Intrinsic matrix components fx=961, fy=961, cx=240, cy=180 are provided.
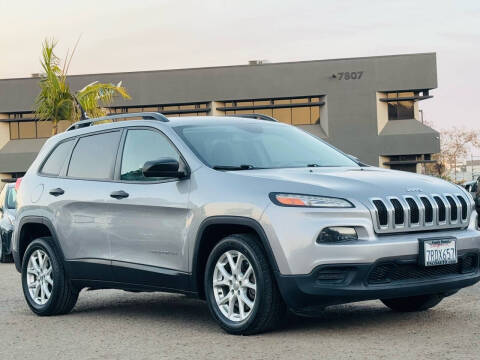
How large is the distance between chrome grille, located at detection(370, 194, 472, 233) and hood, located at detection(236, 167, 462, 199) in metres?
0.06

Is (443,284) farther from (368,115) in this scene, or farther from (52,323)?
(368,115)

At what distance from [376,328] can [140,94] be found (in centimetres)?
5744

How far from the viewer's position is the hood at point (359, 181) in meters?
7.02

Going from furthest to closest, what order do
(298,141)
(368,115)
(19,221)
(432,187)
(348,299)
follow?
(368,115) < (19,221) < (298,141) < (432,187) < (348,299)

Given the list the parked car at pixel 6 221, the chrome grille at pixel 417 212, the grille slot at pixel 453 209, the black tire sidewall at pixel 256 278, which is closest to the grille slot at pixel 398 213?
the chrome grille at pixel 417 212

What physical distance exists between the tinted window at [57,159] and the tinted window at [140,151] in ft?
3.82

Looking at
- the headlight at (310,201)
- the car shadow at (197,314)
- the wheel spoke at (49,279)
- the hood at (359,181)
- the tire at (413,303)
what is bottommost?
the car shadow at (197,314)

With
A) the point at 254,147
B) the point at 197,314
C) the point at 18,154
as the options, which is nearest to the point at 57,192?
the point at 197,314

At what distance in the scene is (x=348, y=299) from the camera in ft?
23.0

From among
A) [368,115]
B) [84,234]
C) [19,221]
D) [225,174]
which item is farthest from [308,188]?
[368,115]

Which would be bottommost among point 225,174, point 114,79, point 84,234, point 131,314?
point 131,314

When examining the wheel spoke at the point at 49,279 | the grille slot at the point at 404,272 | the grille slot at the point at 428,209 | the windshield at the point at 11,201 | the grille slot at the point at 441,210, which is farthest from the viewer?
the windshield at the point at 11,201

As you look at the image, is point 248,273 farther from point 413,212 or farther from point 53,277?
point 53,277

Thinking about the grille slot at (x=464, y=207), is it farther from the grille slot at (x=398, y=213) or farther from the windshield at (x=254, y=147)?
the windshield at (x=254, y=147)
